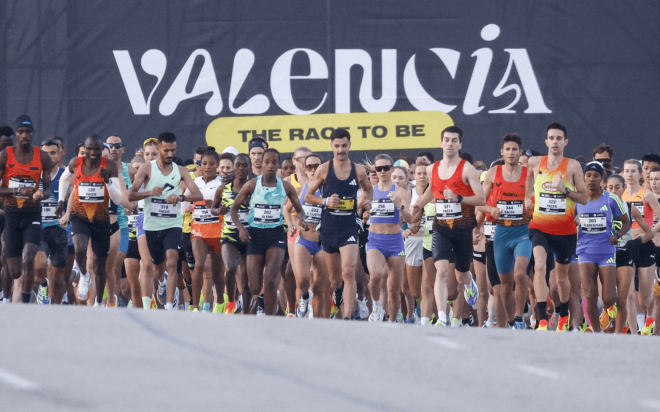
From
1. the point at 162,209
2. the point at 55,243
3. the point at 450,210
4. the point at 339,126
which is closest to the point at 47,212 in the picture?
the point at 55,243

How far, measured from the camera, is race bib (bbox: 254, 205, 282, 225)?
1004 centimetres

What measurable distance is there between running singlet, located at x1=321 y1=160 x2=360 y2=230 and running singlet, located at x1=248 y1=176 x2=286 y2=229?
45cm

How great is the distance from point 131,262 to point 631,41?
8.88m

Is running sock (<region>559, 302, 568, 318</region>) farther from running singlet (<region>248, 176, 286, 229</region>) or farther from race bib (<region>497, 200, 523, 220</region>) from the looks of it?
running singlet (<region>248, 176, 286, 229</region>)

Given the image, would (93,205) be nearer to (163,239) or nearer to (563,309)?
(163,239)

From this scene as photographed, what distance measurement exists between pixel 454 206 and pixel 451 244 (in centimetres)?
38

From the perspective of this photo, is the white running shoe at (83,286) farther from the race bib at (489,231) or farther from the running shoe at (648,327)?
the running shoe at (648,327)

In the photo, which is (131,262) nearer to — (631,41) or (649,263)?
(649,263)

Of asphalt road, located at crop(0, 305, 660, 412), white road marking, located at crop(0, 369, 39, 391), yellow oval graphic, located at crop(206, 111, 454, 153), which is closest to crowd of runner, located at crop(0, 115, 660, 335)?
asphalt road, located at crop(0, 305, 660, 412)

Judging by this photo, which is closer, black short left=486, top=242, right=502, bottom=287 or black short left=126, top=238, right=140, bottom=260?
black short left=486, top=242, right=502, bottom=287

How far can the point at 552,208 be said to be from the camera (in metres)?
9.92

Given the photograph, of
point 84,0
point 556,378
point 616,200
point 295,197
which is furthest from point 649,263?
point 84,0

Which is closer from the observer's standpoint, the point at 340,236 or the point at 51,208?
the point at 340,236

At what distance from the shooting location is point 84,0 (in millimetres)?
16047
